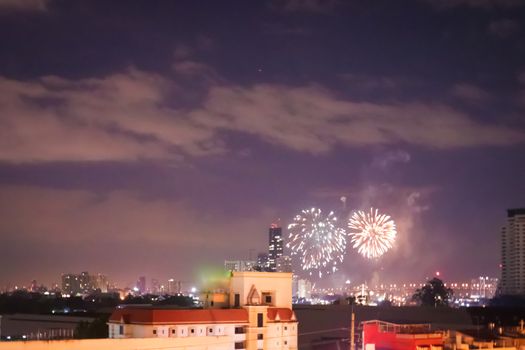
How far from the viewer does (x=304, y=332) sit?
79250mm

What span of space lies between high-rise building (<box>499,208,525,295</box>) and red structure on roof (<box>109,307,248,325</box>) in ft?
485

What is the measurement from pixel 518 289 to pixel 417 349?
15517cm

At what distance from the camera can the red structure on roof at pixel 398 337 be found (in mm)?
46094

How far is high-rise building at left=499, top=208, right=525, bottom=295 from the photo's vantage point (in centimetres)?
18875

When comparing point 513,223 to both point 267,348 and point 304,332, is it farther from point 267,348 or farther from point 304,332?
point 267,348

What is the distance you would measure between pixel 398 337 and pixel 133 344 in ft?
48.5

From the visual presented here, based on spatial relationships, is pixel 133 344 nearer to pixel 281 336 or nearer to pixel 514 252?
pixel 281 336

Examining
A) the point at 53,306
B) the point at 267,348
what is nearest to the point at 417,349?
the point at 267,348

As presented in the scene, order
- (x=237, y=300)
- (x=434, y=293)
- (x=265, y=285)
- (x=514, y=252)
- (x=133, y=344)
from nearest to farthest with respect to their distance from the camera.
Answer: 1. (x=133, y=344)
2. (x=237, y=300)
3. (x=265, y=285)
4. (x=434, y=293)
5. (x=514, y=252)

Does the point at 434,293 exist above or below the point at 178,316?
below

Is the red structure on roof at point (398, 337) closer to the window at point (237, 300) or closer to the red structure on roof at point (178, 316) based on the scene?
the red structure on roof at point (178, 316)


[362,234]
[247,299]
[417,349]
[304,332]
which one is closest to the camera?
[417,349]

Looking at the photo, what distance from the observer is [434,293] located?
131375 millimetres

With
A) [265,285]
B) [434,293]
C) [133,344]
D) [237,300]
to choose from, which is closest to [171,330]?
[133,344]
